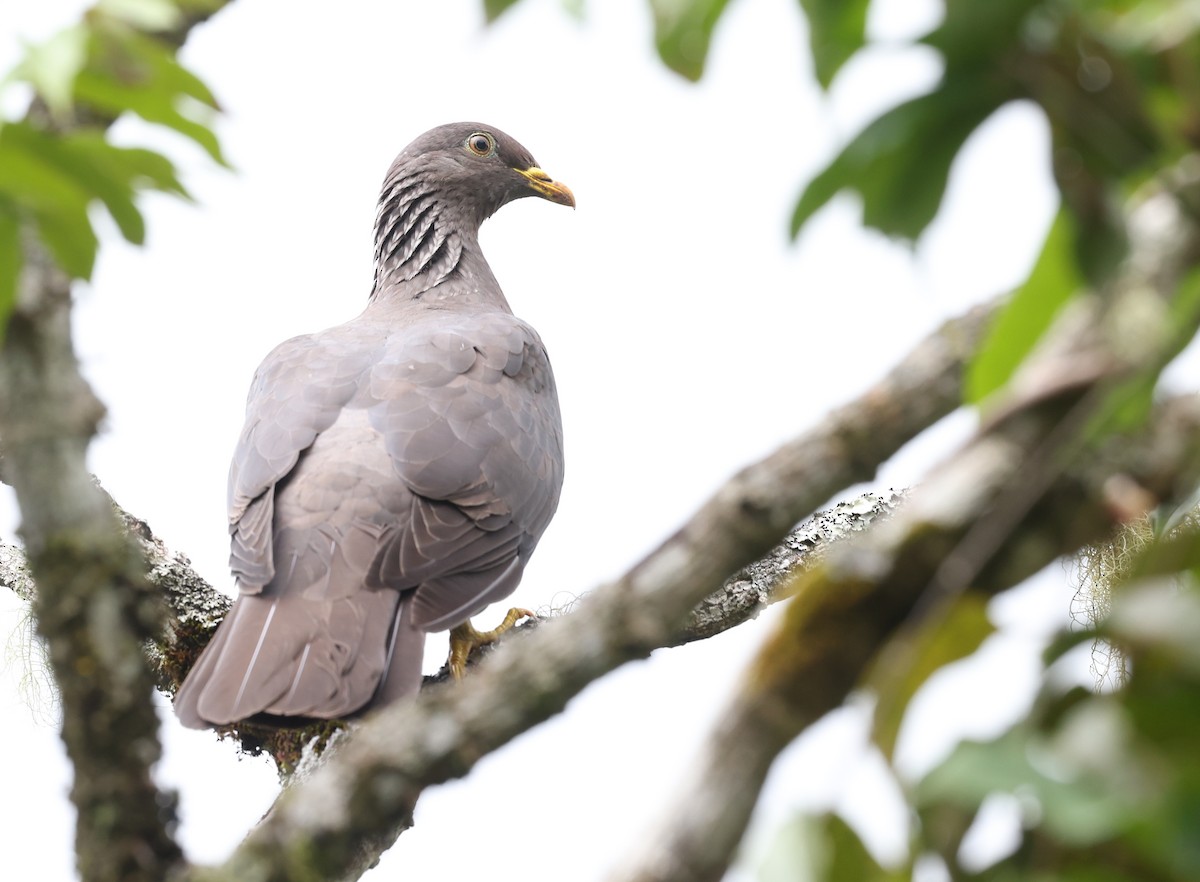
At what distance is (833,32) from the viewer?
964 millimetres

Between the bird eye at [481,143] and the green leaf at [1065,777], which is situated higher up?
the bird eye at [481,143]

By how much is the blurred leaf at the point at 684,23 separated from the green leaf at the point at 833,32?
0.24 ft

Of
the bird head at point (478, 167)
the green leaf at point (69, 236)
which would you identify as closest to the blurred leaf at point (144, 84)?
the green leaf at point (69, 236)

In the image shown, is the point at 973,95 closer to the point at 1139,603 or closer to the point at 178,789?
the point at 1139,603

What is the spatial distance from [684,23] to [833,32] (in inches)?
4.7

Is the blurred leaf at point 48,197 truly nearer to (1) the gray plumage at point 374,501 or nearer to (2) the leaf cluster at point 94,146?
(2) the leaf cluster at point 94,146

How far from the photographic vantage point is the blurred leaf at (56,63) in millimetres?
1075

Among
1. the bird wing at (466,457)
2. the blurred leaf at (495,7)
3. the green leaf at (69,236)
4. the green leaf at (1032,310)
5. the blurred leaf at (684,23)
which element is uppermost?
the green leaf at (69,236)

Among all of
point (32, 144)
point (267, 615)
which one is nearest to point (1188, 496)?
point (32, 144)

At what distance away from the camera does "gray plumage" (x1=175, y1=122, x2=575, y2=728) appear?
11.2 feet

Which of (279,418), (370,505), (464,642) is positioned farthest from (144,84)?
(464,642)

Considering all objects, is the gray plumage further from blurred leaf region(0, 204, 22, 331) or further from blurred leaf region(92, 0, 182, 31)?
blurred leaf region(92, 0, 182, 31)

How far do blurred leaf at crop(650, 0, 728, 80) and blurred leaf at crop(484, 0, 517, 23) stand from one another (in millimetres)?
116

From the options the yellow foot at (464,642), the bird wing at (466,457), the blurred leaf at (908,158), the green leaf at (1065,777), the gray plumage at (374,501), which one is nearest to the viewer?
the green leaf at (1065,777)
